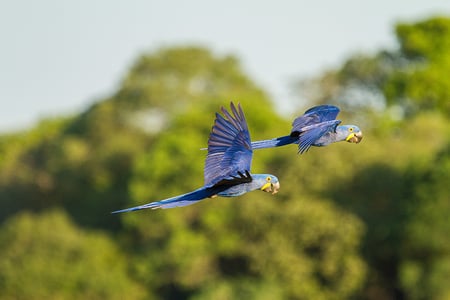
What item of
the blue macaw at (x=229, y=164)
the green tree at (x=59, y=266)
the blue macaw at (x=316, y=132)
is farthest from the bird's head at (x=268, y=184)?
the green tree at (x=59, y=266)

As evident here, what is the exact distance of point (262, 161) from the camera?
49.5 meters

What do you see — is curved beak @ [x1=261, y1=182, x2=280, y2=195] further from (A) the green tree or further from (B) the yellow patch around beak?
(A) the green tree

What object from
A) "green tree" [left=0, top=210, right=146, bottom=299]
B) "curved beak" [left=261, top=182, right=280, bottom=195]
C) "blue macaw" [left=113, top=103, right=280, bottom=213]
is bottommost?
"green tree" [left=0, top=210, right=146, bottom=299]

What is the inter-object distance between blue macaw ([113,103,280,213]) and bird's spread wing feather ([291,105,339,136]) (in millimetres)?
535

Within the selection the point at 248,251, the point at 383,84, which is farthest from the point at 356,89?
the point at 248,251

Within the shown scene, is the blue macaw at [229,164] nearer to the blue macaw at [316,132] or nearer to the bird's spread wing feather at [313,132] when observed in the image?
the blue macaw at [316,132]

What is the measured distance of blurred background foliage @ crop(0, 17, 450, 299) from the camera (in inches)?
1756

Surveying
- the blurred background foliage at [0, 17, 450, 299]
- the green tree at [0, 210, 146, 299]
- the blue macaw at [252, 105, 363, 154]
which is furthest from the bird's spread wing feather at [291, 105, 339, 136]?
the green tree at [0, 210, 146, 299]

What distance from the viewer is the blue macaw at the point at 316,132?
13.3 metres

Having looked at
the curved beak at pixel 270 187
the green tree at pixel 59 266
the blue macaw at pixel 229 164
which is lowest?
the green tree at pixel 59 266

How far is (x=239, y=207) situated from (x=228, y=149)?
34.3 metres

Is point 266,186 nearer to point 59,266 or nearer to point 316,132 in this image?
point 316,132

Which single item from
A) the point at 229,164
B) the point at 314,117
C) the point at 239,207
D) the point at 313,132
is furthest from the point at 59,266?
the point at 313,132

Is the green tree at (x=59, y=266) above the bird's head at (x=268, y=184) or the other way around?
the other way around
